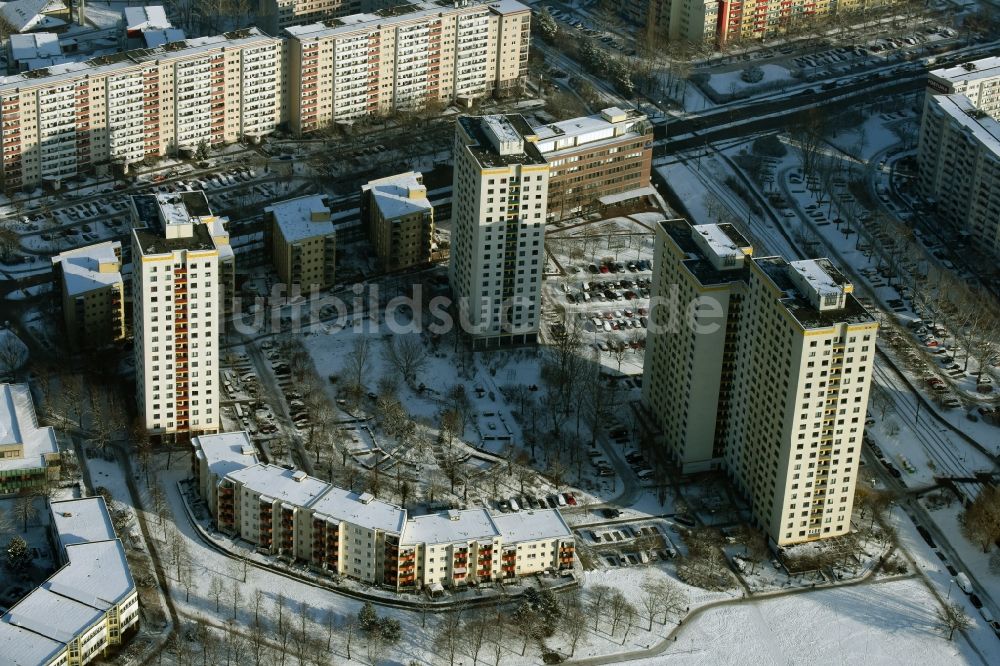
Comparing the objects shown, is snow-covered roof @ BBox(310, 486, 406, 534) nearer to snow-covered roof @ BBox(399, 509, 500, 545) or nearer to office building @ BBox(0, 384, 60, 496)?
snow-covered roof @ BBox(399, 509, 500, 545)

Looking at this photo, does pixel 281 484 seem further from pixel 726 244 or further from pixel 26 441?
pixel 726 244

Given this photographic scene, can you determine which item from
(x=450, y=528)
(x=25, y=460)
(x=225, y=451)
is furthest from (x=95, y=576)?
(x=450, y=528)

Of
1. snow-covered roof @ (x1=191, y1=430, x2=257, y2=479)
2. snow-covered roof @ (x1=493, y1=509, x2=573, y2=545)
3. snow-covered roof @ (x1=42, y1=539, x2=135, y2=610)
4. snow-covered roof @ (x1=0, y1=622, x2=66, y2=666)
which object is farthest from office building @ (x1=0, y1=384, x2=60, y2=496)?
snow-covered roof @ (x1=493, y1=509, x2=573, y2=545)

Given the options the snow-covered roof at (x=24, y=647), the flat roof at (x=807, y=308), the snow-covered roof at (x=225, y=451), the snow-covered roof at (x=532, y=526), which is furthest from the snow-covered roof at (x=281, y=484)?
the flat roof at (x=807, y=308)

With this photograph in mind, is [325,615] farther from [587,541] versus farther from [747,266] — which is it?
[747,266]

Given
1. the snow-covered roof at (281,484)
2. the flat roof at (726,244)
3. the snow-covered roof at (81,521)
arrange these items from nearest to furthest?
the snow-covered roof at (81,521), the snow-covered roof at (281,484), the flat roof at (726,244)

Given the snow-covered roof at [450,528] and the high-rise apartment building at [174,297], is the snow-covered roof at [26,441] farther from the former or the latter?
the snow-covered roof at [450,528]

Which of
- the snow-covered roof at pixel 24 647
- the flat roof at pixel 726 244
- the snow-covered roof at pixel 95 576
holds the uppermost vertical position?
the flat roof at pixel 726 244

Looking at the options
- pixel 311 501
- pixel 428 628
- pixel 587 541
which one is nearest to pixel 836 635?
pixel 587 541
